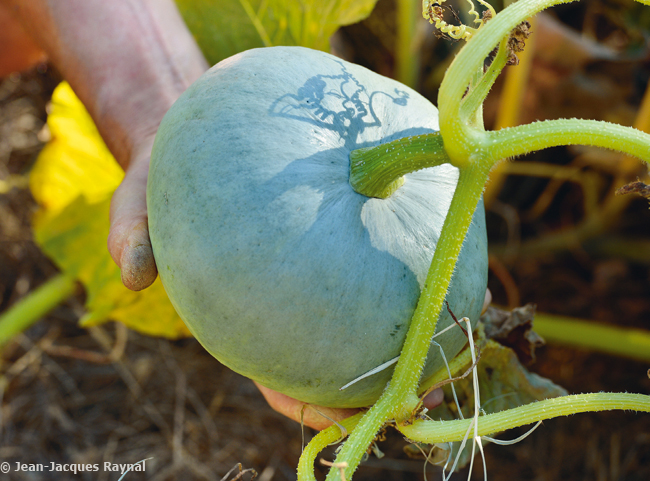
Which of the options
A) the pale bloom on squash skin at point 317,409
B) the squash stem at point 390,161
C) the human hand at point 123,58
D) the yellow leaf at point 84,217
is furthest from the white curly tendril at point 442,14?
the yellow leaf at point 84,217

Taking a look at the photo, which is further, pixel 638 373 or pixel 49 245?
pixel 638 373

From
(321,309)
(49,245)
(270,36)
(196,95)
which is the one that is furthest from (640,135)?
(49,245)

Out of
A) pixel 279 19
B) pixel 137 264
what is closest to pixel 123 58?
pixel 279 19

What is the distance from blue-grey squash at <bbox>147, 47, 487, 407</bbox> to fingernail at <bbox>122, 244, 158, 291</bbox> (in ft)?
0.18

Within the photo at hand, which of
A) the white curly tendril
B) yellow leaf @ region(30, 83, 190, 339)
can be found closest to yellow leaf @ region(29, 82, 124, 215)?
yellow leaf @ region(30, 83, 190, 339)

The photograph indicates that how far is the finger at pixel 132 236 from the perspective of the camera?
880 millimetres

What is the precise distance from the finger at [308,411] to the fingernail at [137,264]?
0.34 meters

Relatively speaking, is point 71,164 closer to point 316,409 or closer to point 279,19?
point 279,19

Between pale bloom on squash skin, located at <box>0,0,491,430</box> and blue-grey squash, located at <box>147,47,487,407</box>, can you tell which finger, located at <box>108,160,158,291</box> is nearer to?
blue-grey squash, located at <box>147,47,487,407</box>

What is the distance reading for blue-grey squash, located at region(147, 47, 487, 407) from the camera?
28.7 inches

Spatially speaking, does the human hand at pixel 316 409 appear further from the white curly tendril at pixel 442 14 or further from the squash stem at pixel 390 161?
the white curly tendril at pixel 442 14

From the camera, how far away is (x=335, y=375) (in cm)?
77

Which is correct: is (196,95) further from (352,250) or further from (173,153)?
(352,250)

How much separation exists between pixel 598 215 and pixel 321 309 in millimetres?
1464
